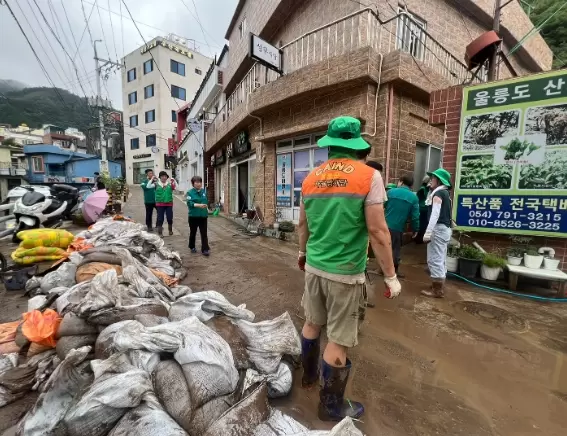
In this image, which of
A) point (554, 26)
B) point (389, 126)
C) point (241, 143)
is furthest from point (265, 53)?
point (554, 26)

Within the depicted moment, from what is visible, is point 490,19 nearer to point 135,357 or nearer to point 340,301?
point 340,301

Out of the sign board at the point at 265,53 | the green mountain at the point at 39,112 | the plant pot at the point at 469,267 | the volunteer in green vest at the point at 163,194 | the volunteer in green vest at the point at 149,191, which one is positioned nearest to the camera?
the plant pot at the point at 469,267

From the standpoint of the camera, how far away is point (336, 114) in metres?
6.28

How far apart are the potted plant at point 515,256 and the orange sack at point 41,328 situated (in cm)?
585

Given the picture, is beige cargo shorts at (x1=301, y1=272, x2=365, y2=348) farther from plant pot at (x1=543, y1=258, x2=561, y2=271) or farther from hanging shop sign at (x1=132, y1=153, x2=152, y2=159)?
hanging shop sign at (x1=132, y1=153, x2=152, y2=159)

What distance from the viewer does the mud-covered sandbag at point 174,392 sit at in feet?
4.84

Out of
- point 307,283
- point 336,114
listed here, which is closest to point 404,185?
point 336,114

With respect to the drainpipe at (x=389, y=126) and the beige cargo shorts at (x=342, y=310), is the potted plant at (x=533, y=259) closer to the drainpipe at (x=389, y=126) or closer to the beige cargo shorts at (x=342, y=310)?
the drainpipe at (x=389, y=126)

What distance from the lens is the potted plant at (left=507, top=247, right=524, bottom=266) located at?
4250 millimetres

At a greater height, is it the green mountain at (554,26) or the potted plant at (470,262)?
Answer: the green mountain at (554,26)

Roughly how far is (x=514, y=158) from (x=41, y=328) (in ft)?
20.8

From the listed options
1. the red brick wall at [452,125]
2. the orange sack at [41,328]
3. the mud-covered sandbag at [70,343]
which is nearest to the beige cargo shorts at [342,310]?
the mud-covered sandbag at [70,343]

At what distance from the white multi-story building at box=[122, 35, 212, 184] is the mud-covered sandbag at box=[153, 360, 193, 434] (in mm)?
32928

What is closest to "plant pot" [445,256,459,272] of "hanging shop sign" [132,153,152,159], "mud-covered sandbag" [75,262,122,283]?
"mud-covered sandbag" [75,262,122,283]
